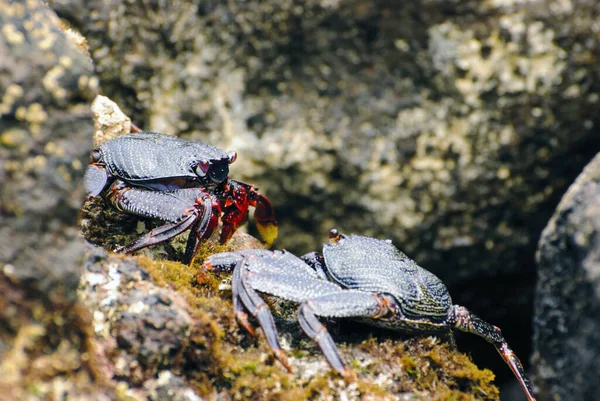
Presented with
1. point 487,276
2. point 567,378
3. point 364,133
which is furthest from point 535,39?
point 567,378

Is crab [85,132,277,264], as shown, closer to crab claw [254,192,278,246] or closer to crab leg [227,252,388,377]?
crab claw [254,192,278,246]

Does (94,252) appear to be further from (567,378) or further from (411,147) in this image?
(411,147)

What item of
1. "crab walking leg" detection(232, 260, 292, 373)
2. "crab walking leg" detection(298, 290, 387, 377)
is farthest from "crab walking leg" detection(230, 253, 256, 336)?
"crab walking leg" detection(298, 290, 387, 377)

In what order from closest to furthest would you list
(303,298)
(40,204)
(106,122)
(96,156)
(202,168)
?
(40,204), (303,298), (96,156), (202,168), (106,122)

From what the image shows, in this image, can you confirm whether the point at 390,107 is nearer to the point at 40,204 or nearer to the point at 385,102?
the point at 385,102

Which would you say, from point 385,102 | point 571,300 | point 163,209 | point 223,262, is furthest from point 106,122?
point 571,300

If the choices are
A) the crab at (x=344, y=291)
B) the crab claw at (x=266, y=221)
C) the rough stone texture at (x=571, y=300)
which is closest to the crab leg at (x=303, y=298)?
the crab at (x=344, y=291)
